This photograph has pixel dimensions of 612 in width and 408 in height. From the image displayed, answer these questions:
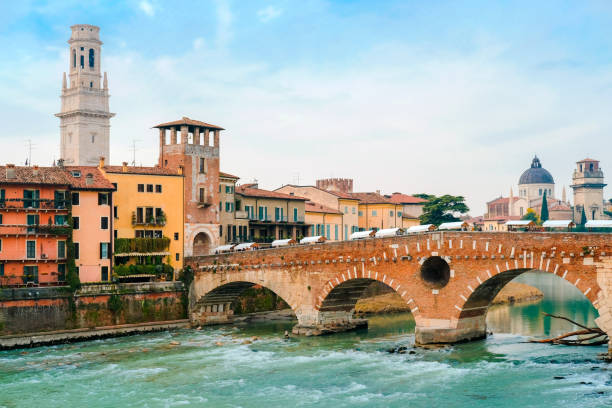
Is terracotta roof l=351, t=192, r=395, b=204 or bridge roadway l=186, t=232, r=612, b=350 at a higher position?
terracotta roof l=351, t=192, r=395, b=204

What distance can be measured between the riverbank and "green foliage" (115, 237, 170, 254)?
16.5 m

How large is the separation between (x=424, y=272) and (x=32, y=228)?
88.2ft

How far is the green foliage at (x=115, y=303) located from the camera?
54.6 m

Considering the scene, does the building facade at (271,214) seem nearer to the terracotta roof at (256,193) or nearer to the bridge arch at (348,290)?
the terracotta roof at (256,193)

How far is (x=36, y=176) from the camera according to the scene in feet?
178

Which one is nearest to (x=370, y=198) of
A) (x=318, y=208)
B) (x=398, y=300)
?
(x=318, y=208)

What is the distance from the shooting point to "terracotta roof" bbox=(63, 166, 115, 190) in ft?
183

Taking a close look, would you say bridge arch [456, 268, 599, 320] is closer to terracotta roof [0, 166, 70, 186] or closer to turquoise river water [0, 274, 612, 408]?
turquoise river water [0, 274, 612, 408]

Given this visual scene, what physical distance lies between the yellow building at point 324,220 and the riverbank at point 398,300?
13420mm

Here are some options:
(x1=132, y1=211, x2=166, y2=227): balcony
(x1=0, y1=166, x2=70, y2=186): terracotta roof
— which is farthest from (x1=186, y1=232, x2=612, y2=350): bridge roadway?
(x1=0, y1=166, x2=70, y2=186): terracotta roof

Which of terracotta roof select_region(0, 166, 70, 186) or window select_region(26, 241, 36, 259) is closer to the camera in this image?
window select_region(26, 241, 36, 259)

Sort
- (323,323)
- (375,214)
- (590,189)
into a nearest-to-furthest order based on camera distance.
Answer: (323,323)
(375,214)
(590,189)

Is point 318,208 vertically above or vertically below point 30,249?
above

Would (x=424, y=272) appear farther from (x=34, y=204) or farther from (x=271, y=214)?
(x=271, y=214)
